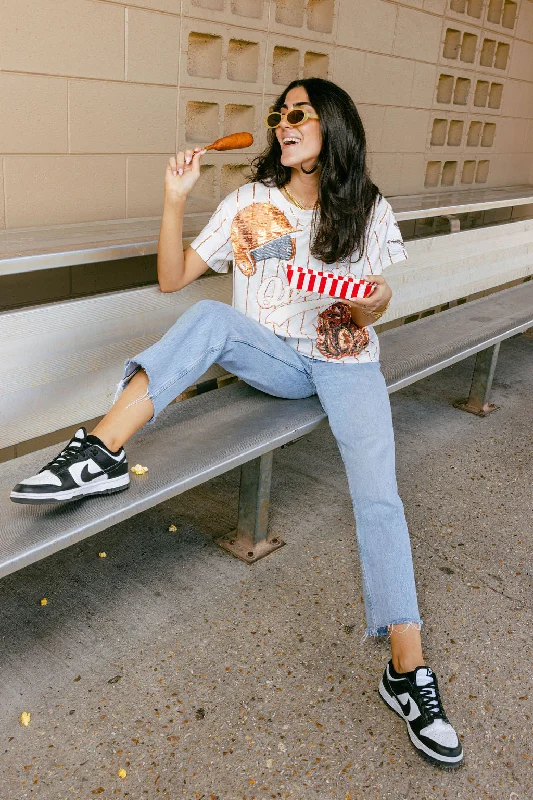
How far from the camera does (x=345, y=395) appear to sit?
2215 millimetres

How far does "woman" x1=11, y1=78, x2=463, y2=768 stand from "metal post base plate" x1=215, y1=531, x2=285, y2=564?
0.52 m

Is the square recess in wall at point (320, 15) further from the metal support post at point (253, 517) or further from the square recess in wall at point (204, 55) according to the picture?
the metal support post at point (253, 517)

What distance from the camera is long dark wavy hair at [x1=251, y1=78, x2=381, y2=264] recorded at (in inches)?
87.1

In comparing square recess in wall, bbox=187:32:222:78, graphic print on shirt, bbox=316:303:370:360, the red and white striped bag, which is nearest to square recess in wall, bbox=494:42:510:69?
square recess in wall, bbox=187:32:222:78

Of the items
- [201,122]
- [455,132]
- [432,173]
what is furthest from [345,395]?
[455,132]

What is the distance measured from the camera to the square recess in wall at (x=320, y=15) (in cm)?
365

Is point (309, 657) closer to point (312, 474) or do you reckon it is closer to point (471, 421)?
point (312, 474)

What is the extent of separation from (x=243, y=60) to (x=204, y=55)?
25 centimetres

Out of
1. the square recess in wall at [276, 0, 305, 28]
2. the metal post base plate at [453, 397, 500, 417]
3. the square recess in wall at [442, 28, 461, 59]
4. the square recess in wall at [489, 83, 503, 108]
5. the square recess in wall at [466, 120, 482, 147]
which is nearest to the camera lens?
the square recess in wall at [276, 0, 305, 28]

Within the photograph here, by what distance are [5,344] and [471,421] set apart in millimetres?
2447

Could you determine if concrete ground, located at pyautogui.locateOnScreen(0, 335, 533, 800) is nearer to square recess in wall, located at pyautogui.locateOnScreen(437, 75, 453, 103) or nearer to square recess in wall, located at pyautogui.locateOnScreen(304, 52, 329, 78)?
square recess in wall, located at pyautogui.locateOnScreen(304, 52, 329, 78)

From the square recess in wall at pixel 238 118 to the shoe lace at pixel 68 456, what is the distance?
209cm

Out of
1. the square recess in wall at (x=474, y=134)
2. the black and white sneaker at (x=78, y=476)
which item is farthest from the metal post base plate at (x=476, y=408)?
the black and white sneaker at (x=78, y=476)

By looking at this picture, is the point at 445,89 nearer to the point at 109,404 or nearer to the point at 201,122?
the point at 201,122
